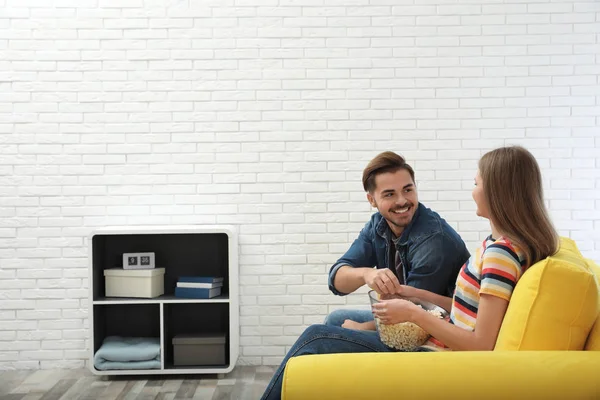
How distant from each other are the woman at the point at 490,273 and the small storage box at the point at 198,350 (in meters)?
2.51

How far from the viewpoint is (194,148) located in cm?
501

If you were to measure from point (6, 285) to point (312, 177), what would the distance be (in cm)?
225

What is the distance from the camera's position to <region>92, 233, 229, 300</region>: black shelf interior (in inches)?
198

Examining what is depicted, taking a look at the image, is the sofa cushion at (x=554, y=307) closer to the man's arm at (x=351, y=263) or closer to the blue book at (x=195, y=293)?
the man's arm at (x=351, y=263)

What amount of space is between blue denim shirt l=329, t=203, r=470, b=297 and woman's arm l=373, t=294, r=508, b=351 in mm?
478

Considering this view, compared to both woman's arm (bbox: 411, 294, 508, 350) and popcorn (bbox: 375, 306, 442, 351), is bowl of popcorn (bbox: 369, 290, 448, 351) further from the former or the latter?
woman's arm (bbox: 411, 294, 508, 350)

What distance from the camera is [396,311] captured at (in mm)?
2246

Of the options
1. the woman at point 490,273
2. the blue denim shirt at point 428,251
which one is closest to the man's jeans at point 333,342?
the woman at point 490,273

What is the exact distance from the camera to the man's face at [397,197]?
2873 millimetres

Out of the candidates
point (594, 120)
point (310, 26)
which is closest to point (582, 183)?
point (594, 120)

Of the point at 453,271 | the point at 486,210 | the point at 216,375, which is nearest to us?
the point at 486,210

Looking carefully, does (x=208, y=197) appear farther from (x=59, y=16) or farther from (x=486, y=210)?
(x=486, y=210)

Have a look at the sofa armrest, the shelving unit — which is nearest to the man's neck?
the sofa armrest

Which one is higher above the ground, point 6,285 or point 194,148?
point 194,148
